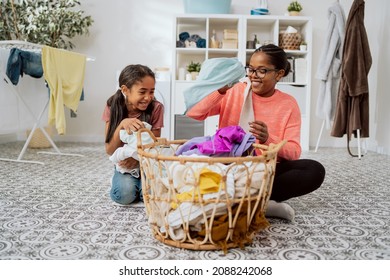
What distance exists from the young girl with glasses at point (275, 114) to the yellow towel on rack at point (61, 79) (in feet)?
4.48

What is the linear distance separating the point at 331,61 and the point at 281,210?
2.31 meters

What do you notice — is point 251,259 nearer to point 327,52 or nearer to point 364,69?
point 364,69

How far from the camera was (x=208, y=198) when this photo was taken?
1002 mm

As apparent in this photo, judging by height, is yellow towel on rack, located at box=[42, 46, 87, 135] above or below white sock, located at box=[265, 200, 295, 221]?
above

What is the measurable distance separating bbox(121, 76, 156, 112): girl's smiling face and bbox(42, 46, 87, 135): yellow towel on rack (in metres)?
1.11

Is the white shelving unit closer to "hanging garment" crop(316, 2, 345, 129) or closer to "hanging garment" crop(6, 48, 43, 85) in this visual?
"hanging garment" crop(316, 2, 345, 129)

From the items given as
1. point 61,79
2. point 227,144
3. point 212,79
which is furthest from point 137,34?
point 227,144

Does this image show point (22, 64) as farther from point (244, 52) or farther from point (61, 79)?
point (244, 52)

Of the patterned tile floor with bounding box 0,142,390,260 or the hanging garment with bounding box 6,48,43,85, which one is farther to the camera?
the hanging garment with bounding box 6,48,43,85

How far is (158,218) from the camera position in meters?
1.09

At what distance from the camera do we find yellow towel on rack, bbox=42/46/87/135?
2.42 m

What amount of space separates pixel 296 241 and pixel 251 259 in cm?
21

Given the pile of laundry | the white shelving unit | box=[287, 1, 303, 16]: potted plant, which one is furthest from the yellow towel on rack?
box=[287, 1, 303, 16]: potted plant

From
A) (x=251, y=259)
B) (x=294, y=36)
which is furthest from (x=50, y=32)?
(x=251, y=259)
